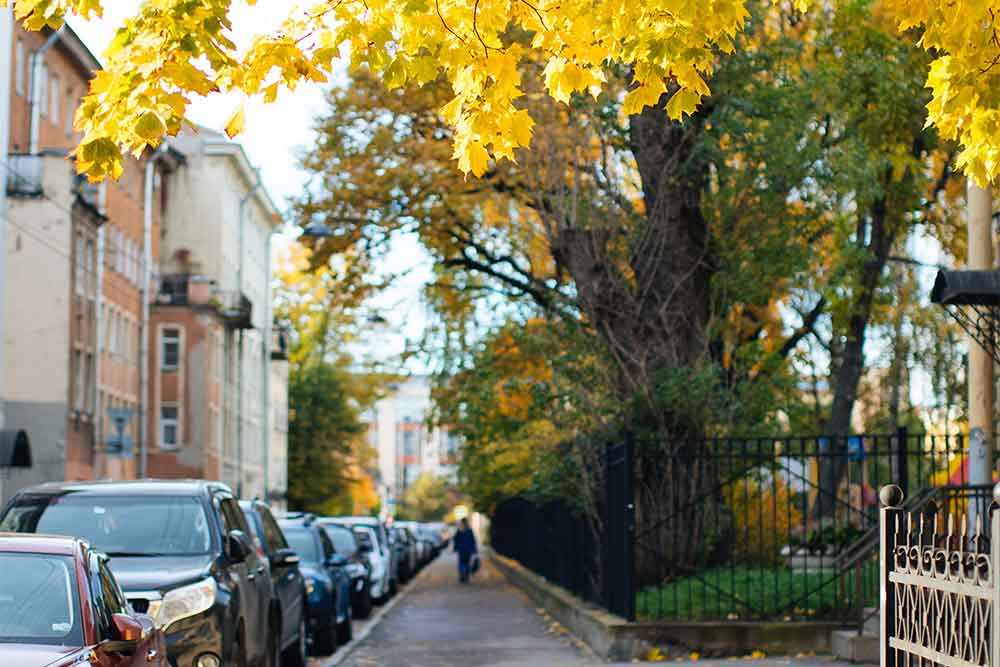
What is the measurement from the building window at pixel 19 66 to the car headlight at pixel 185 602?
35.9m

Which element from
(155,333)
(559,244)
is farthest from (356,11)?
(155,333)

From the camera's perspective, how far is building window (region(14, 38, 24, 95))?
47.7 metres

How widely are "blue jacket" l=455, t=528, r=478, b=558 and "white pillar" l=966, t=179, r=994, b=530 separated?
3474 cm

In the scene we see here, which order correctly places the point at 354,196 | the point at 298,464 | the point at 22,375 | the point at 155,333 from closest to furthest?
the point at 354,196 < the point at 22,375 < the point at 155,333 < the point at 298,464

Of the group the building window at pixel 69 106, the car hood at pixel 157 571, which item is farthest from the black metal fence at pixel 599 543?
the building window at pixel 69 106

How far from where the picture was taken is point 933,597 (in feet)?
24.4

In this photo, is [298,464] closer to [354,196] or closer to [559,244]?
[354,196]

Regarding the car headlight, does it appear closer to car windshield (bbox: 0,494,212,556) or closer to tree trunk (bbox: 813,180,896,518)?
car windshield (bbox: 0,494,212,556)

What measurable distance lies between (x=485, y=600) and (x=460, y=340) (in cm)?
720

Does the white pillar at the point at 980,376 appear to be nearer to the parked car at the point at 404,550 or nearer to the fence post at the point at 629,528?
the fence post at the point at 629,528

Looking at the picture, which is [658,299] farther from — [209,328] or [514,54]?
[209,328]

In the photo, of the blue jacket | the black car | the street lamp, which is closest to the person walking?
the blue jacket

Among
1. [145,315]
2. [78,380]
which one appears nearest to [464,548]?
[78,380]

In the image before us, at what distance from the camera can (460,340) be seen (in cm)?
3456
